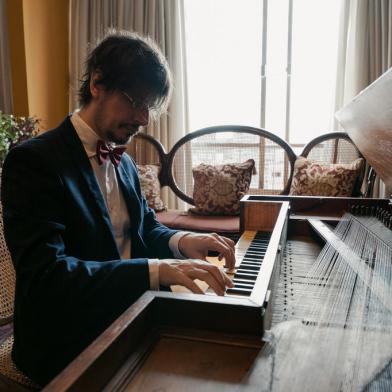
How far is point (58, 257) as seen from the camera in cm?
90

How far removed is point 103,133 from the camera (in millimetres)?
1194

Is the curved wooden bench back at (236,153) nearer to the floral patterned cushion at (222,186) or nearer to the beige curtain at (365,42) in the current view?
the floral patterned cushion at (222,186)

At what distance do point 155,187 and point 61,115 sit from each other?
1635 mm

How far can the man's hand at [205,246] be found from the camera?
43.1 inches

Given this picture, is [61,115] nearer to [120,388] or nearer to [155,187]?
[155,187]

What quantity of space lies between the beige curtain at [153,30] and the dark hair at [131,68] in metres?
2.62

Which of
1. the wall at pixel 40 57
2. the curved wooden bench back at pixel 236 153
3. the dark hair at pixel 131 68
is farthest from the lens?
the wall at pixel 40 57

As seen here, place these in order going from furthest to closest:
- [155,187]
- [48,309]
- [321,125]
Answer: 1. [321,125]
2. [155,187]
3. [48,309]

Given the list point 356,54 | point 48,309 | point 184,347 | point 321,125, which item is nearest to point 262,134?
point 321,125

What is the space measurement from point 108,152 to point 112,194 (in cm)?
15

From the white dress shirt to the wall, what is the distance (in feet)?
8.73

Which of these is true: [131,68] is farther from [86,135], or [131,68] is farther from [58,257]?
[58,257]

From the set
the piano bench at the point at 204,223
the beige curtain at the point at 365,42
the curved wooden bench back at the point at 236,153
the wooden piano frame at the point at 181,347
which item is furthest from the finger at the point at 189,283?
the beige curtain at the point at 365,42

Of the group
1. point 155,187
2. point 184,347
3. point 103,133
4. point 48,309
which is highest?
Result: point 103,133
